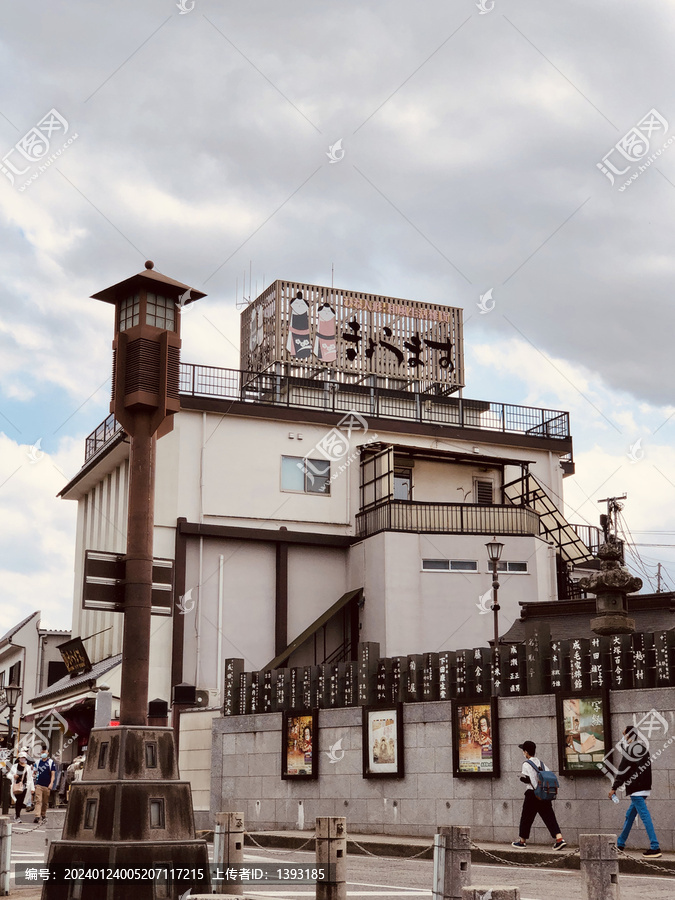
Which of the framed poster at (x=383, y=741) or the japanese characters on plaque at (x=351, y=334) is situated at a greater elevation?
the japanese characters on plaque at (x=351, y=334)

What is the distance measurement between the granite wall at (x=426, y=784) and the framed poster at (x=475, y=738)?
0.50ft

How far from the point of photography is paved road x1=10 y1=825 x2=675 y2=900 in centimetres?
1216

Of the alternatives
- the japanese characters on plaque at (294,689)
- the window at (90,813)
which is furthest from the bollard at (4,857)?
the japanese characters on plaque at (294,689)

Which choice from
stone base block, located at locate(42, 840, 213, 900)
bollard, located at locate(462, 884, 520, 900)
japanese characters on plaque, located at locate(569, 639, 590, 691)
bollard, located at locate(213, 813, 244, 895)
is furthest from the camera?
japanese characters on plaque, located at locate(569, 639, 590, 691)

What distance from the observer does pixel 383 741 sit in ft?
69.0

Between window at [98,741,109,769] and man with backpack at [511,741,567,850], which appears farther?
man with backpack at [511,741,567,850]

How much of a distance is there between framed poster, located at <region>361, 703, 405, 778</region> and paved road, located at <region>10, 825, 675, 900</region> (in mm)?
2998

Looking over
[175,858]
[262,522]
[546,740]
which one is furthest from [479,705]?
[262,522]

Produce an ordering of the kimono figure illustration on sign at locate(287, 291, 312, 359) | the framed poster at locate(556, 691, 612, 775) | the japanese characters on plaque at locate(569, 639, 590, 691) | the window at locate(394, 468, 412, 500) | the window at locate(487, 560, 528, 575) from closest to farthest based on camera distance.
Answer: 1. the framed poster at locate(556, 691, 612, 775)
2. the japanese characters on plaque at locate(569, 639, 590, 691)
3. the window at locate(487, 560, 528, 575)
4. the window at locate(394, 468, 412, 500)
5. the kimono figure illustration on sign at locate(287, 291, 312, 359)

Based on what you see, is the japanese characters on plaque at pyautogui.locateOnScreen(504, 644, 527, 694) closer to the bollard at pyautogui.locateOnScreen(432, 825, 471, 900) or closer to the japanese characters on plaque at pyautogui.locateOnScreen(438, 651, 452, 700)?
the japanese characters on plaque at pyautogui.locateOnScreen(438, 651, 452, 700)

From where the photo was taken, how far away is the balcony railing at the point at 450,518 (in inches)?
1302

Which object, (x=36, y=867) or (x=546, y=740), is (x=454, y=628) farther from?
(x=36, y=867)

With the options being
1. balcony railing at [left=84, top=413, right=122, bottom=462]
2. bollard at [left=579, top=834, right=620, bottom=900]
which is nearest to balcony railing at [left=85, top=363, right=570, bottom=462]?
balcony railing at [left=84, top=413, right=122, bottom=462]

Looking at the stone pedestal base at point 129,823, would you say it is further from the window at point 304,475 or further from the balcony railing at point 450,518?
the window at point 304,475
